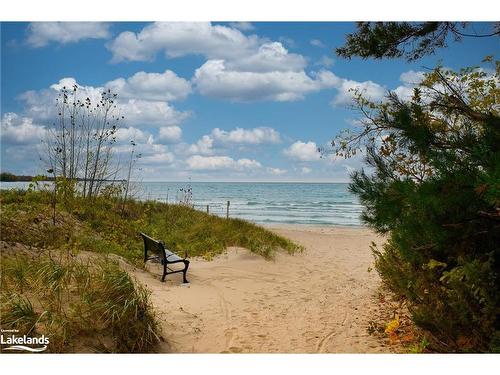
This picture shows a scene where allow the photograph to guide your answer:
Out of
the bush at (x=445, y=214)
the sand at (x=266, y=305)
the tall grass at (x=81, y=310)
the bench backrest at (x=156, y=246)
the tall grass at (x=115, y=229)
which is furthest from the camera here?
the tall grass at (x=115, y=229)

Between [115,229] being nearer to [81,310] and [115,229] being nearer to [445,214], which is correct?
[81,310]

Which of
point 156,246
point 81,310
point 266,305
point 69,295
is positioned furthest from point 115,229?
point 81,310

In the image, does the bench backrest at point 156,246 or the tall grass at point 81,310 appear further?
the bench backrest at point 156,246

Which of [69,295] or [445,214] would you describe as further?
[69,295]

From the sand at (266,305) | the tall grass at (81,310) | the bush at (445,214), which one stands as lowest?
the sand at (266,305)

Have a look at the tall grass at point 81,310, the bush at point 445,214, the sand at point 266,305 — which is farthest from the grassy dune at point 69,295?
the bush at point 445,214

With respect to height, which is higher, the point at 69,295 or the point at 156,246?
the point at 156,246

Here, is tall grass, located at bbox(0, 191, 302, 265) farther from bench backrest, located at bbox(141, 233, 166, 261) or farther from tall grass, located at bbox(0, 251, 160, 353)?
tall grass, located at bbox(0, 251, 160, 353)

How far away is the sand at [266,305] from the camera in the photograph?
14.1 ft

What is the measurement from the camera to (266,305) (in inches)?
→ 227

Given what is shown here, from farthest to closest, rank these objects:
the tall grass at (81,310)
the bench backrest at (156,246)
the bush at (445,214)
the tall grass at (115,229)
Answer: the tall grass at (115,229)
the bench backrest at (156,246)
the tall grass at (81,310)
the bush at (445,214)

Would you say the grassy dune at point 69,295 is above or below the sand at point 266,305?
above

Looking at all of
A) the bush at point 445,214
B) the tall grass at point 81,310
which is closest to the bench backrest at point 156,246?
the tall grass at point 81,310

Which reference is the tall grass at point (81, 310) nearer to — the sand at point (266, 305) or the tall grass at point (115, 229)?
the sand at point (266, 305)
